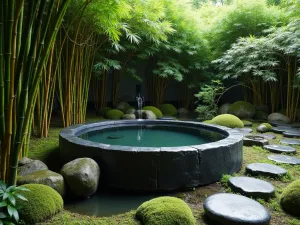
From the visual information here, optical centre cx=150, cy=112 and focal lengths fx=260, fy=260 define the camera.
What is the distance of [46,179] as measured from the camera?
2.65m

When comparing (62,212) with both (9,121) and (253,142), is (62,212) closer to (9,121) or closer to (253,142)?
(9,121)

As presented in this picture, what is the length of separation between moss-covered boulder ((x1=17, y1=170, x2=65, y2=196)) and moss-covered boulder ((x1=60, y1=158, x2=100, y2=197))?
9cm

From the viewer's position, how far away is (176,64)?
8.74 meters

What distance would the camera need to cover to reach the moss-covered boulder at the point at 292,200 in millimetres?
2332

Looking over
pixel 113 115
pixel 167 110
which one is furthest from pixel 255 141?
pixel 167 110

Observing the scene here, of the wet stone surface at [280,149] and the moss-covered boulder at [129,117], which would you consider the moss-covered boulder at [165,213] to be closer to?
the wet stone surface at [280,149]

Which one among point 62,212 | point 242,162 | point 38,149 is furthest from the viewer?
point 38,149

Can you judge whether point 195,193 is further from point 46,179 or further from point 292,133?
point 292,133

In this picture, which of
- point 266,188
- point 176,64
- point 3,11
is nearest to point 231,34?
point 176,64

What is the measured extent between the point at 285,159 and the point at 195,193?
70.1 inches

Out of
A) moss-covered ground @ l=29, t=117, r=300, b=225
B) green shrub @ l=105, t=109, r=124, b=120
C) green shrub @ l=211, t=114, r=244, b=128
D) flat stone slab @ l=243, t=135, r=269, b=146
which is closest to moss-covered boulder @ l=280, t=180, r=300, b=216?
moss-covered ground @ l=29, t=117, r=300, b=225

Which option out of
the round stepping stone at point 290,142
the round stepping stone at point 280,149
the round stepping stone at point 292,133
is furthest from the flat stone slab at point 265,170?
the round stepping stone at point 292,133

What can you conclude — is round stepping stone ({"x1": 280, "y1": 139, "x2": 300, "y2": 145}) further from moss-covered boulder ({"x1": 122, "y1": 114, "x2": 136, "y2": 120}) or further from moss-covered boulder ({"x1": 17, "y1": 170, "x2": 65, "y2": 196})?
moss-covered boulder ({"x1": 17, "y1": 170, "x2": 65, "y2": 196})

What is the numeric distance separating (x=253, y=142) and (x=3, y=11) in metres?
4.38
